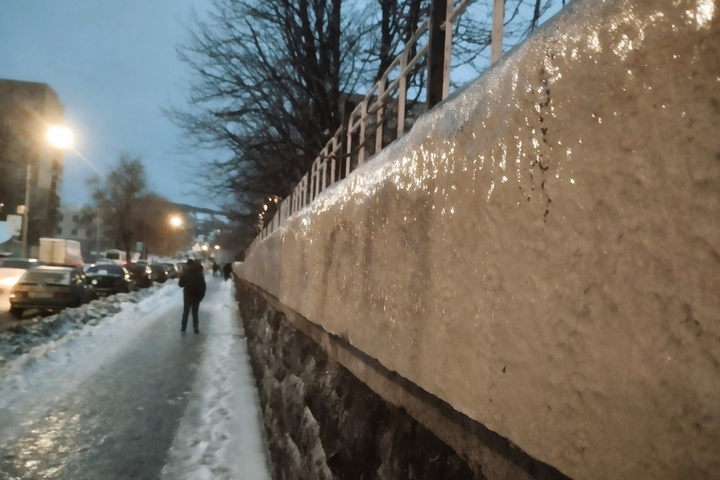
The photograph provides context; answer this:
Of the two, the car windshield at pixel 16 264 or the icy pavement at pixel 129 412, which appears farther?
the car windshield at pixel 16 264

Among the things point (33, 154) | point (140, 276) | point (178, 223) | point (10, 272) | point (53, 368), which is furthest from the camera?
point (178, 223)

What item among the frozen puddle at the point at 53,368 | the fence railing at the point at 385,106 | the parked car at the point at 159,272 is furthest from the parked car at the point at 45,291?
the parked car at the point at 159,272

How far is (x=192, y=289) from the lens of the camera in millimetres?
11539

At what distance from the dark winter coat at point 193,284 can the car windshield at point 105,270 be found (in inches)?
451

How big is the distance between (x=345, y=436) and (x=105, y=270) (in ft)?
73.1

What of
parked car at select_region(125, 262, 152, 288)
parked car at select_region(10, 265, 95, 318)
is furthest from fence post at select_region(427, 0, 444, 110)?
parked car at select_region(125, 262, 152, 288)

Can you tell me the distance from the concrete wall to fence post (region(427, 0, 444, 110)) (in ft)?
3.40

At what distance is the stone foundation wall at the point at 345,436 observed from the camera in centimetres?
130

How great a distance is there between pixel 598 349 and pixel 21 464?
187 inches

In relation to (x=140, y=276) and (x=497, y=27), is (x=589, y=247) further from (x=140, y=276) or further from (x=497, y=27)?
(x=140, y=276)

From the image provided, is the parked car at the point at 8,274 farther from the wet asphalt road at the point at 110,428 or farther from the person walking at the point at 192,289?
the wet asphalt road at the point at 110,428

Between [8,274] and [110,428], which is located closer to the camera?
[110,428]

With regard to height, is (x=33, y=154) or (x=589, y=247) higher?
(x=33, y=154)

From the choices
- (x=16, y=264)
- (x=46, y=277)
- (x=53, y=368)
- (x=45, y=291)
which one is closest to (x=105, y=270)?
(x=16, y=264)
